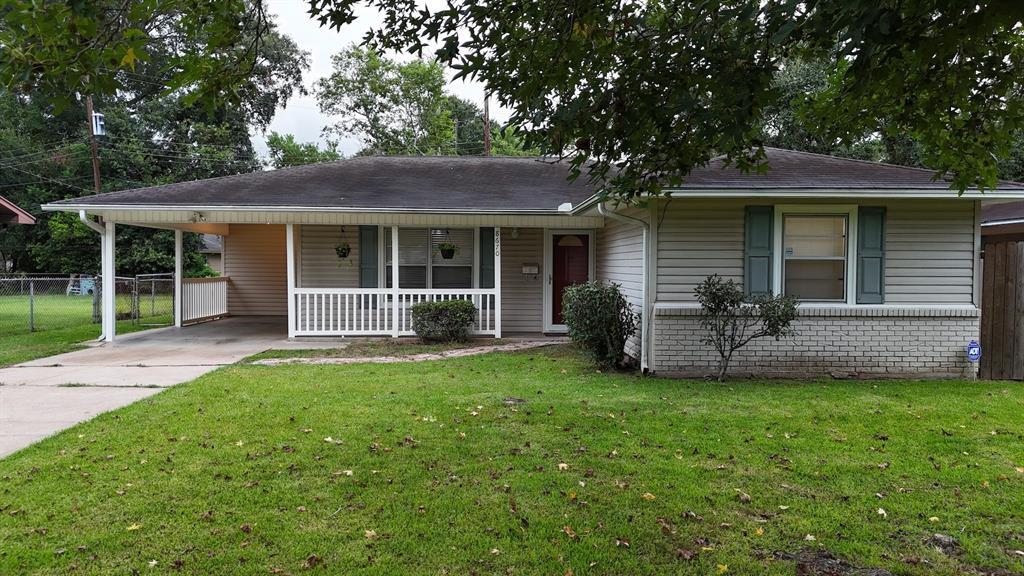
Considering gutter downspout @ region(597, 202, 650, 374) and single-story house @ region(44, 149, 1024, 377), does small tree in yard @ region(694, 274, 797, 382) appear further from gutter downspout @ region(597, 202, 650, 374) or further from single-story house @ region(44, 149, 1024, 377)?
gutter downspout @ region(597, 202, 650, 374)

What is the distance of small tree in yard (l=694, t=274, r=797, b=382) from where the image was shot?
7125mm

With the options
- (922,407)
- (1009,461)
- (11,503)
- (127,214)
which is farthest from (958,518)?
(127,214)

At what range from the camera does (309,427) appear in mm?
5117

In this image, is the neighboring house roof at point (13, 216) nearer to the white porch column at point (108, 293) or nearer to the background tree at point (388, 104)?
the white porch column at point (108, 293)

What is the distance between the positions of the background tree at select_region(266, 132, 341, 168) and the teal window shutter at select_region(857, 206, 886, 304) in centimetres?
2893

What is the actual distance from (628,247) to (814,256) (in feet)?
8.34

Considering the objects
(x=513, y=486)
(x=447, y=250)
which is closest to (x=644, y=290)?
(x=513, y=486)

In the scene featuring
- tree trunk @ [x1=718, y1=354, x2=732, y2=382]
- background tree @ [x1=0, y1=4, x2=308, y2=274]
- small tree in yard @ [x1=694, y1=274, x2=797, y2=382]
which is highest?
background tree @ [x1=0, y1=4, x2=308, y2=274]

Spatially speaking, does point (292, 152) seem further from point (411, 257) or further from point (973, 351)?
point (973, 351)

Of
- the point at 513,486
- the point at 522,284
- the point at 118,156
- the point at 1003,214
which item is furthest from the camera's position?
the point at 118,156

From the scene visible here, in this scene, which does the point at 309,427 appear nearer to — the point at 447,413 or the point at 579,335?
the point at 447,413

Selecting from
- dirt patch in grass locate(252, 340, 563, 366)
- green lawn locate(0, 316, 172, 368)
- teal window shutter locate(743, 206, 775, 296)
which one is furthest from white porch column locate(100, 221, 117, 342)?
teal window shutter locate(743, 206, 775, 296)

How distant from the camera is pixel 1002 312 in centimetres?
786

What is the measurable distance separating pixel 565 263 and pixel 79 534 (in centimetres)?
978
